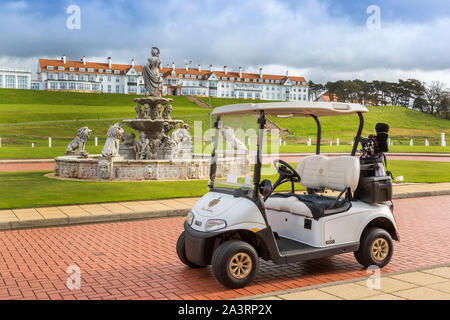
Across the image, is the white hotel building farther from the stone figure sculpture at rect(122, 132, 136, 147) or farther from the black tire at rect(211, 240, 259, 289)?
the black tire at rect(211, 240, 259, 289)

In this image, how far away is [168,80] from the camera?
121m

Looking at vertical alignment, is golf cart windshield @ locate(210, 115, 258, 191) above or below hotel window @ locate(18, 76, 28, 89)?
below

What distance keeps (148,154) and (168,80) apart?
104563 mm

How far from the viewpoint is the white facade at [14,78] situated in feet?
362

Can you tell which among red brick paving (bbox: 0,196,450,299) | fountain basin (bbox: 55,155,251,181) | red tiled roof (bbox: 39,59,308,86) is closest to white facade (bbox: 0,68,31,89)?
red tiled roof (bbox: 39,59,308,86)

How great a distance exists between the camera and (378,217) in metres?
6.40

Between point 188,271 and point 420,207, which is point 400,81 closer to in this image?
point 420,207

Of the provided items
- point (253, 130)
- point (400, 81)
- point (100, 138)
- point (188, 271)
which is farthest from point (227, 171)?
Result: point (400, 81)

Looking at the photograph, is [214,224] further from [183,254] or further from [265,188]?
[183,254]

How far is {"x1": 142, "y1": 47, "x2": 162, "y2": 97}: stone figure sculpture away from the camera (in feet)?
62.4

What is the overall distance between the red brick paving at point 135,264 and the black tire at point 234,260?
0.12 m

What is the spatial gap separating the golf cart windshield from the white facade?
116382 mm

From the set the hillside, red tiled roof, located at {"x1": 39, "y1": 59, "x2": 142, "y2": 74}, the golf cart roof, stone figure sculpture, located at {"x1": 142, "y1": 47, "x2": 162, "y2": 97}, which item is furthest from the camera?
red tiled roof, located at {"x1": 39, "y1": 59, "x2": 142, "y2": 74}

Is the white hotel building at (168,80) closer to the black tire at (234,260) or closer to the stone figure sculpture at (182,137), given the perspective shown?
the stone figure sculpture at (182,137)
